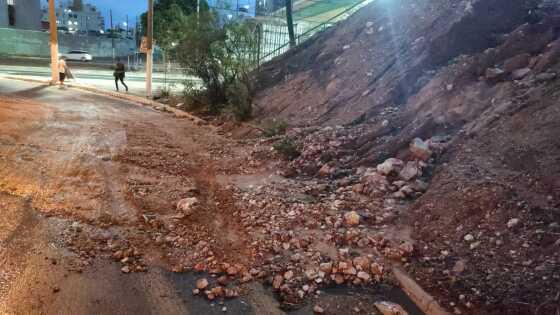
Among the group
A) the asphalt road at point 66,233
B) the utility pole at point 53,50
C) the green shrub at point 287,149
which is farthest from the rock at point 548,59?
the utility pole at point 53,50

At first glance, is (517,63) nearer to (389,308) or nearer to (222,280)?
(389,308)

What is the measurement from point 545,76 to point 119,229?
5.64 metres

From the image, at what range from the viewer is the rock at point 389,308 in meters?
3.04

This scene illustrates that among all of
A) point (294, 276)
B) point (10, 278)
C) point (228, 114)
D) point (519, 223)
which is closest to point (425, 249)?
point (519, 223)

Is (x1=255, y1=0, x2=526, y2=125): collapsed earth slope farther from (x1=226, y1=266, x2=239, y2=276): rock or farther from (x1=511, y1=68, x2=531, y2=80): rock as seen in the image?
(x1=226, y1=266, x2=239, y2=276): rock

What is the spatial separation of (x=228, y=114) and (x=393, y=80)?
16.1ft

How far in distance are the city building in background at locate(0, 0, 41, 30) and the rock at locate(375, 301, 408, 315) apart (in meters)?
40.0

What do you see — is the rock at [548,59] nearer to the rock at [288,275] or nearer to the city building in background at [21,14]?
the rock at [288,275]

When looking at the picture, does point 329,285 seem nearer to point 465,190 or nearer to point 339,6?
point 465,190

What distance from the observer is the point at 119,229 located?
414cm

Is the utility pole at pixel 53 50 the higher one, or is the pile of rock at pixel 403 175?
the utility pole at pixel 53 50

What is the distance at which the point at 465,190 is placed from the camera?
4125 millimetres

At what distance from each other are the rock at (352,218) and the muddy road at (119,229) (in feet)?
3.28

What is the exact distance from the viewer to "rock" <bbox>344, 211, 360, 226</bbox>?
13.9 feet
